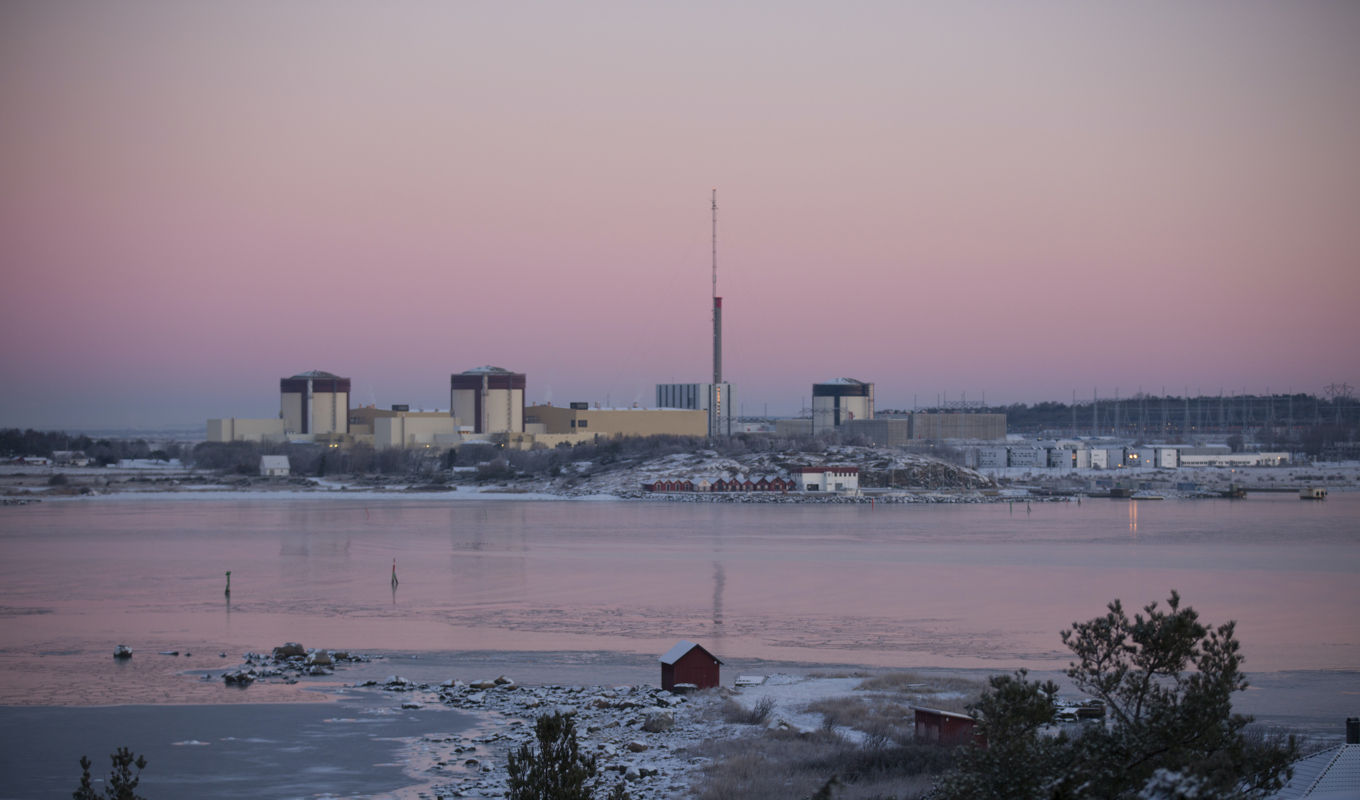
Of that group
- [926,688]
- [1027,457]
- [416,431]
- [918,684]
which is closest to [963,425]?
[1027,457]

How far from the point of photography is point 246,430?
265ft

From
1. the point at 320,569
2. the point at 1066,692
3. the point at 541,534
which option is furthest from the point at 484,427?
the point at 1066,692

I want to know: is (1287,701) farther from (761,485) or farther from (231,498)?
(231,498)

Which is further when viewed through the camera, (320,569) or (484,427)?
(484,427)

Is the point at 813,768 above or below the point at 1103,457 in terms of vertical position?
below

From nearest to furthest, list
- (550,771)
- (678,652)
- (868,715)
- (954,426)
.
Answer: (550,771) → (868,715) → (678,652) → (954,426)

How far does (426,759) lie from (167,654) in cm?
706

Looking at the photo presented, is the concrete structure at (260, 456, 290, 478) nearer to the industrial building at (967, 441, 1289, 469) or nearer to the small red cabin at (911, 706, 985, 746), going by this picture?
the industrial building at (967, 441, 1289, 469)

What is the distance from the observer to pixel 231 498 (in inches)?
2100

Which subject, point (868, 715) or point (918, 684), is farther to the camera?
point (918, 684)

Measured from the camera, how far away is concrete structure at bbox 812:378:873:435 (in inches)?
3450

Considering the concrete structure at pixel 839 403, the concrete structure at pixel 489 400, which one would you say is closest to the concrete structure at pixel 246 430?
the concrete structure at pixel 489 400

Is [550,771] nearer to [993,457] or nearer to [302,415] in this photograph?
[302,415]

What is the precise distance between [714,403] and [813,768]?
66.2m
